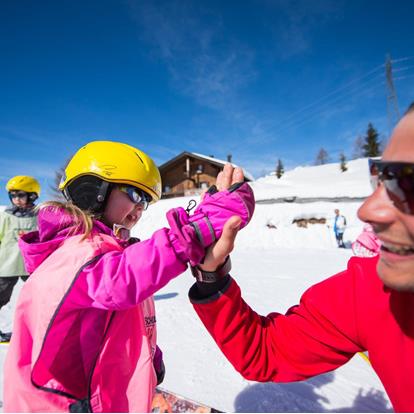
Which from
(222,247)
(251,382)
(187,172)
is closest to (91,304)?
(222,247)

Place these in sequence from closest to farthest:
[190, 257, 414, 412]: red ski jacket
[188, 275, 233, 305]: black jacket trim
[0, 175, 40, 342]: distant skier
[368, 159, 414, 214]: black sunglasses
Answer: [368, 159, 414, 214]: black sunglasses, [190, 257, 414, 412]: red ski jacket, [188, 275, 233, 305]: black jacket trim, [0, 175, 40, 342]: distant skier

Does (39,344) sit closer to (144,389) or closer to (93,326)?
(93,326)

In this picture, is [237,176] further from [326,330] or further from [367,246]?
[367,246]

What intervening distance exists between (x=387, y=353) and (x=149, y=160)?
1740 mm

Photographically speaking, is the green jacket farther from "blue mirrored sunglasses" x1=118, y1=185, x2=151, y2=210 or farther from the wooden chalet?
the wooden chalet

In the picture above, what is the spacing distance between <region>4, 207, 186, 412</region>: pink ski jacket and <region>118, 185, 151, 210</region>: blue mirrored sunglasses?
0.43 metres

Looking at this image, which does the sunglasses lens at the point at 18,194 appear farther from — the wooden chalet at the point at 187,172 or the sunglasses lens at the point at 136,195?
the wooden chalet at the point at 187,172

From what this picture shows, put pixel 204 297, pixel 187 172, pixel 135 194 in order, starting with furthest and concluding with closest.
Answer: pixel 187 172 → pixel 135 194 → pixel 204 297

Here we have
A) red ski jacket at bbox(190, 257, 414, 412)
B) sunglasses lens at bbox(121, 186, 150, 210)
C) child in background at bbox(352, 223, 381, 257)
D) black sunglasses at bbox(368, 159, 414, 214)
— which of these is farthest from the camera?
child in background at bbox(352, 223, 381, 257)

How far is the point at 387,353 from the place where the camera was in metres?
1.15

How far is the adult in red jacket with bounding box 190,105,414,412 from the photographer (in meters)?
0.95

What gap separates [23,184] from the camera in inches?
176

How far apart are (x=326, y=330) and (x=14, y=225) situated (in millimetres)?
5149

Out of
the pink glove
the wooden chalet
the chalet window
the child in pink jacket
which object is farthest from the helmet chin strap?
the chalet window
